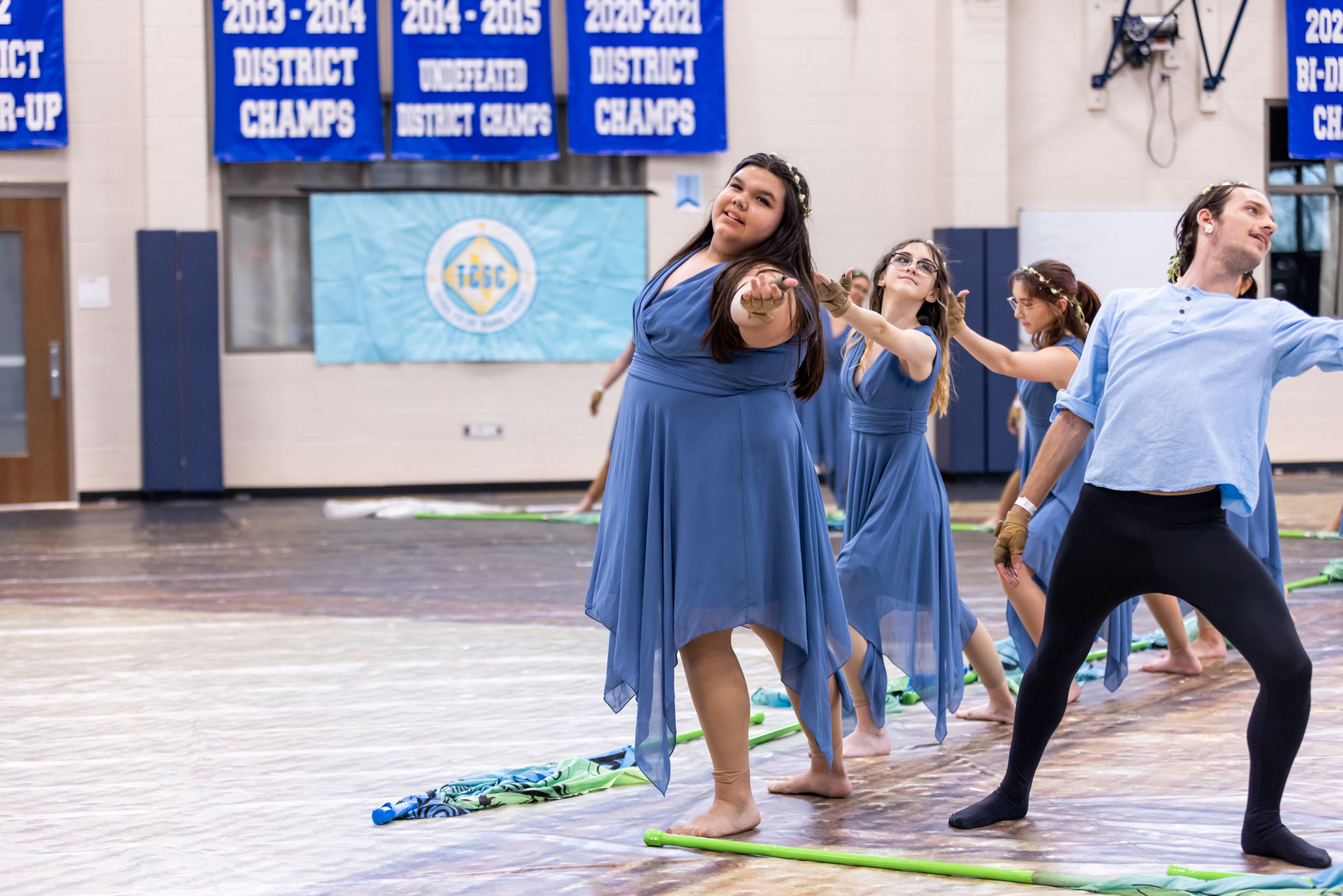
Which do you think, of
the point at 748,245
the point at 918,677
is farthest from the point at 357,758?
the point at 748,245

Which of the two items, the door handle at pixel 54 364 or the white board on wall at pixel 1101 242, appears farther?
the white board on wall at pixel 1101 242

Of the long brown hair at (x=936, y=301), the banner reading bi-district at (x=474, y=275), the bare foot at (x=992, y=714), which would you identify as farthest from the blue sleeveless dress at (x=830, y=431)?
the long brown hair at (x=936, y=301)

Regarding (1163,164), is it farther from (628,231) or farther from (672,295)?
(672,295)

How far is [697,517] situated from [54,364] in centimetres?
982

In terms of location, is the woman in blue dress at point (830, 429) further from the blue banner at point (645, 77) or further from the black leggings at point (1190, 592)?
the black leggings at point (1190, 592)

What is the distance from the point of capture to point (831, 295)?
10.7 feet

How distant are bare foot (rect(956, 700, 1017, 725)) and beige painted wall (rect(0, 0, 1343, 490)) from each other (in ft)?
26.2

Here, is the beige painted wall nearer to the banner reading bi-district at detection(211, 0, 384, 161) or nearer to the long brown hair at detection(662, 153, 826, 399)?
the banner reading bi-district at detection(211, 0, 384, 161)

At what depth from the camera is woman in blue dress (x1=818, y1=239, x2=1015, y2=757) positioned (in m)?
3.94

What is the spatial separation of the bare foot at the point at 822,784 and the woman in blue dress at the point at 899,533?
0.44 metres

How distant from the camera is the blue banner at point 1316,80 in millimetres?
12586

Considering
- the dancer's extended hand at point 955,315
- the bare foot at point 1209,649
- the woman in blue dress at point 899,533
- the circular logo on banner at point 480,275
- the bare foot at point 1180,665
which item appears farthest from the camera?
the circular logo on banner at point 480,275

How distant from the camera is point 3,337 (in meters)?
11.4

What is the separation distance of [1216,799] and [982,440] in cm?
908
